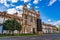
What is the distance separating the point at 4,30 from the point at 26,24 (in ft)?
54.8

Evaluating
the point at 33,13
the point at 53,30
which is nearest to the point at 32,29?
the point at 33,13

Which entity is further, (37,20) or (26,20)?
(37,20)

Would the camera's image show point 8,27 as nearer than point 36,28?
Yes

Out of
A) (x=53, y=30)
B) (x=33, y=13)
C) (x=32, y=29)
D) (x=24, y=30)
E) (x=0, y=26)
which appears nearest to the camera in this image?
(x=0, y=26)

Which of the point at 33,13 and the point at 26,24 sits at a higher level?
the point at 33,13

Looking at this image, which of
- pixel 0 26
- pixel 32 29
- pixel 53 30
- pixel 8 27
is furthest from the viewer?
pixel 53 30

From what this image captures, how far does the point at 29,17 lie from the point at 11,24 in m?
24.5

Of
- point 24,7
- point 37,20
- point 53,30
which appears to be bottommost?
point 53,30

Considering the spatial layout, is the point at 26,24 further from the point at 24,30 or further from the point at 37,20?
the point at 37,20

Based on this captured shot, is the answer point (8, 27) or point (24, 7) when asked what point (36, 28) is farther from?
point (8, 27)

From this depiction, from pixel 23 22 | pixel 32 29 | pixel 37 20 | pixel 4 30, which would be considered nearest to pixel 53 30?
Answer: pixel 37 20

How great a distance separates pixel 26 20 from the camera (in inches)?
2514

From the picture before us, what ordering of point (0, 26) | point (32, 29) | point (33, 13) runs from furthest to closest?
1. point (33, 13)
2. point (32, 29)
3. point (0, 26)

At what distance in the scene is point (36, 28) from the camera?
7044cm
